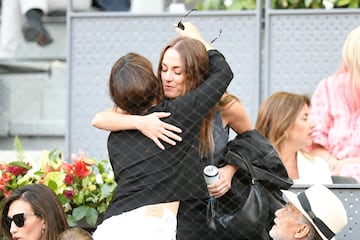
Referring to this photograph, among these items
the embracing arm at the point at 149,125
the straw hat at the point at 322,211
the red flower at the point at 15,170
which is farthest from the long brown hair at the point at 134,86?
the red flower at the point at 15,170

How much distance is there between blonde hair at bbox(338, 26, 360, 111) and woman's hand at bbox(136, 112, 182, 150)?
87.3 inches

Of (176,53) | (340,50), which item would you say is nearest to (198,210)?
(176,53)

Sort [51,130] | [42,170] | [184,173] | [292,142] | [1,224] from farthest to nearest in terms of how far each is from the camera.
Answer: [51,130] < [292,142] < [42,170] < [1,224] < [184,173]

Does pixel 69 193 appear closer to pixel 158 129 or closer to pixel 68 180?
pixel 68 180

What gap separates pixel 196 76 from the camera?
20.3 ft

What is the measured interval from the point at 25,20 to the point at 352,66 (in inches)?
95.1

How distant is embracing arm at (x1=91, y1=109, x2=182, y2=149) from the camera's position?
604 centimetres

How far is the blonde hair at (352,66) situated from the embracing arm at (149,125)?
222cm

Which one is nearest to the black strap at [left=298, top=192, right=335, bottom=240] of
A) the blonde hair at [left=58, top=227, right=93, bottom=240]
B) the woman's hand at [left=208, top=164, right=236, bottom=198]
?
the woman's hand at [left=208, top=164, right=236, bottom=198]

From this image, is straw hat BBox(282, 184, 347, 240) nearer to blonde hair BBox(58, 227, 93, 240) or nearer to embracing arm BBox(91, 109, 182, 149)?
embracing arm BBox(91, 109, 182, 149)

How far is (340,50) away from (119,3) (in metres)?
1.55

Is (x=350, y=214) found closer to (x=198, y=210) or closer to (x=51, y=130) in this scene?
(x=198, y=210)

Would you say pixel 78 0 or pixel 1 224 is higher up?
pixel 78 0

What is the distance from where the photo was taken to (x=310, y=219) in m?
6.09
